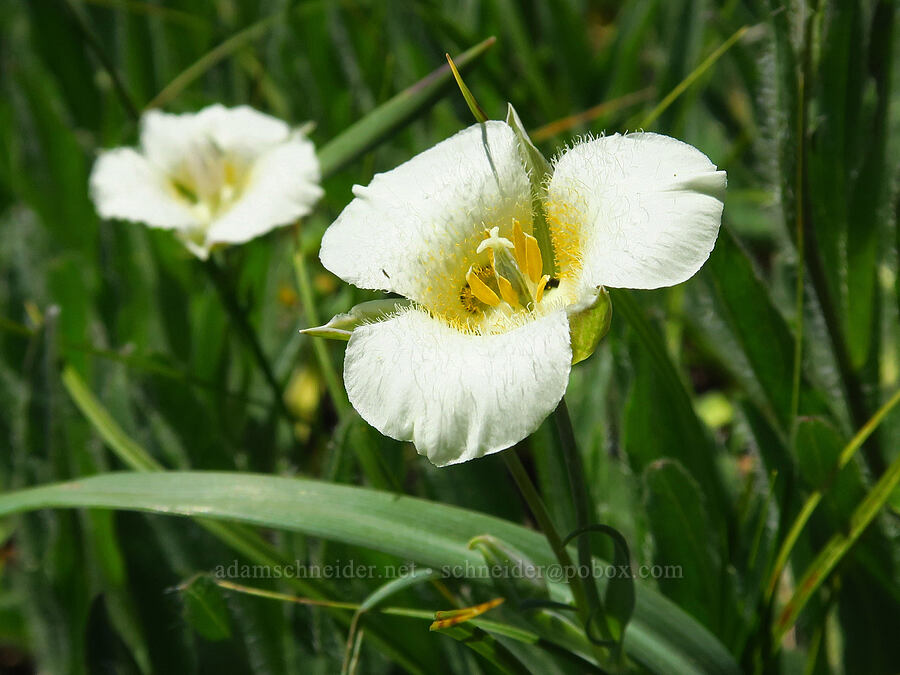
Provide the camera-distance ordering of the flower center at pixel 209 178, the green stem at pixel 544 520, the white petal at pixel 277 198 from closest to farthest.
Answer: the green stem at pixel 544 520, the white petal at pixel 277 198, the flower center at pixel 209 178

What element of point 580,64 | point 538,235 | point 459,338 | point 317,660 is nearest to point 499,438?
point 459,338

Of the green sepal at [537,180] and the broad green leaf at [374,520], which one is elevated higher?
the green sepal at [537,180]

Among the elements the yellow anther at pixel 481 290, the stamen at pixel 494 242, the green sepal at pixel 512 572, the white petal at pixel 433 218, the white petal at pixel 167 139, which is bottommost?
the green sepal at pixel 512 572

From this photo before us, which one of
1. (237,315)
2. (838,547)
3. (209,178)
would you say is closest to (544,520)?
(838,547)

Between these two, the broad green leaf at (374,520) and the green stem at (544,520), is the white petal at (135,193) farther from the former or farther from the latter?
the green stem at (544,520)

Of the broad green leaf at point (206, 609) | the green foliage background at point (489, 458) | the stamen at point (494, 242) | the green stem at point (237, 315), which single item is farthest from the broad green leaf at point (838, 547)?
the green stem at point (237, 315)

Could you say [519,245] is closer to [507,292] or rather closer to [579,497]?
[507,292]
